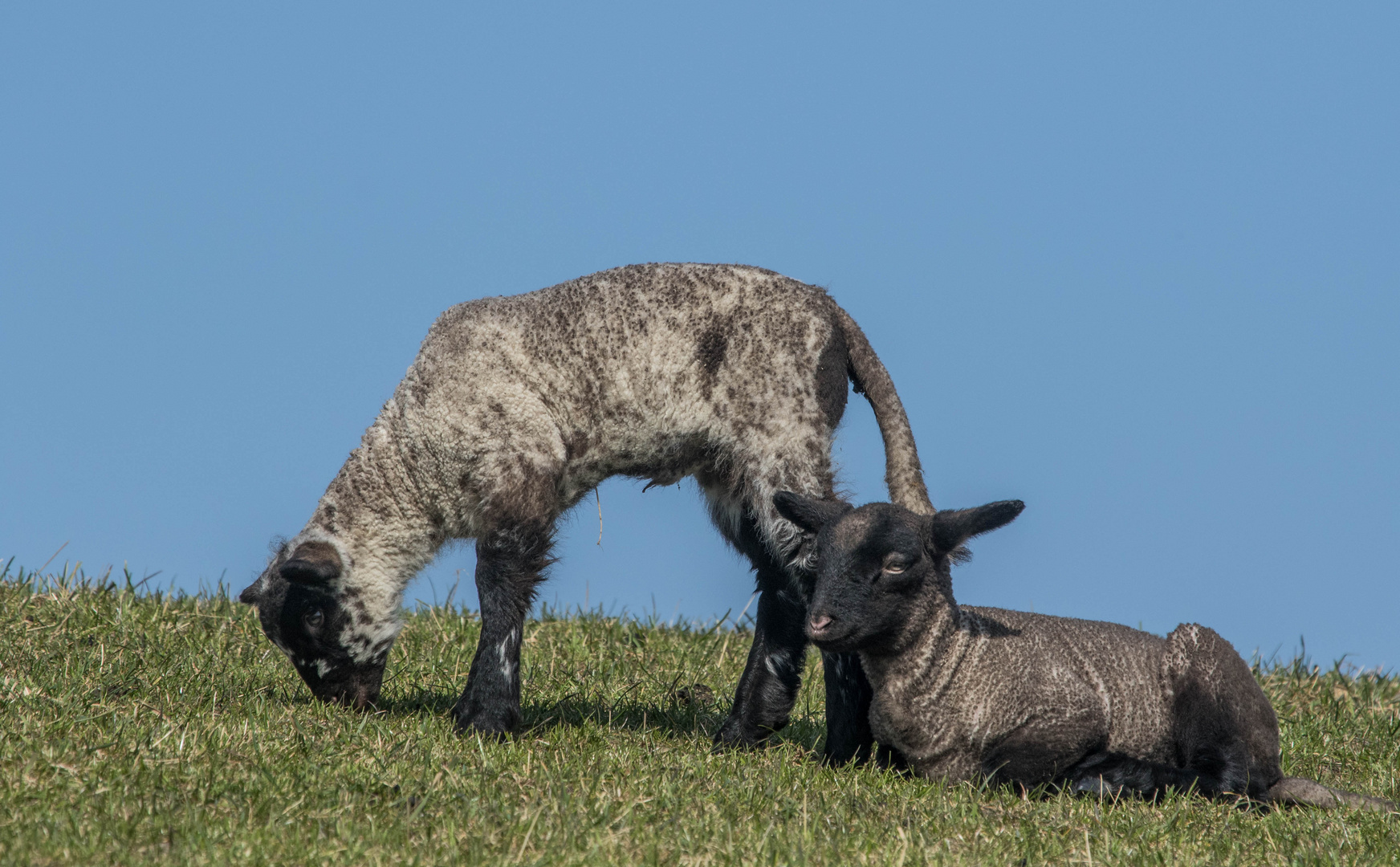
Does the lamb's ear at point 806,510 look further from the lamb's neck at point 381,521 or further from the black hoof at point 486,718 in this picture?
the lamb's neck at point 381,521

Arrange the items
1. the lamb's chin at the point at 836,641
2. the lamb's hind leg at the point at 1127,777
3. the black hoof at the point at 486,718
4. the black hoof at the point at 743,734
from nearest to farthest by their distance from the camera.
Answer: the lamb's chin at the point at 836,641
the lamb's hind leg at the point at 1127,777
the black hoof at the point at 486,718
the black hoof at the point at 743,734

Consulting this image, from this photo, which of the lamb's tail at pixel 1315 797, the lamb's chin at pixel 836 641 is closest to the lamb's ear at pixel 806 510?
the lamb's chin at pixel 836 641

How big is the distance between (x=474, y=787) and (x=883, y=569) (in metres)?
2.00

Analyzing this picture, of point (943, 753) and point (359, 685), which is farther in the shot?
point (359, 685)

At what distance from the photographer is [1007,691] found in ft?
20.9

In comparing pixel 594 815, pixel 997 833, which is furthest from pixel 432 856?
pixel 997 833

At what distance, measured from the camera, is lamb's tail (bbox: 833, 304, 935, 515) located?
7402mm

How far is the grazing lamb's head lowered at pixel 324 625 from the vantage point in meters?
7.84

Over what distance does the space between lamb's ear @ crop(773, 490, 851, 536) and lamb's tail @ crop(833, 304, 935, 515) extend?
2.94 feet

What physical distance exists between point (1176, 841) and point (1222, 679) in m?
1.17

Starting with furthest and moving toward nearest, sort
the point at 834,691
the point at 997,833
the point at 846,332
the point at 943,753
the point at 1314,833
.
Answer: the point at 846,332 → the point at 834,691 → the point at 943,753 → the point at 1314,833 → the point at 997,833

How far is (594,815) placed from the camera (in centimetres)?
522

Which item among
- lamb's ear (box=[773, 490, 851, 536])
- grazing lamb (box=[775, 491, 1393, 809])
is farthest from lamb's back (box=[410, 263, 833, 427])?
grazing lamb (box=[775, 491, 1393, 809])

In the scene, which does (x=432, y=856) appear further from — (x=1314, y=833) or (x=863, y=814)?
(x=1314, y=833)
